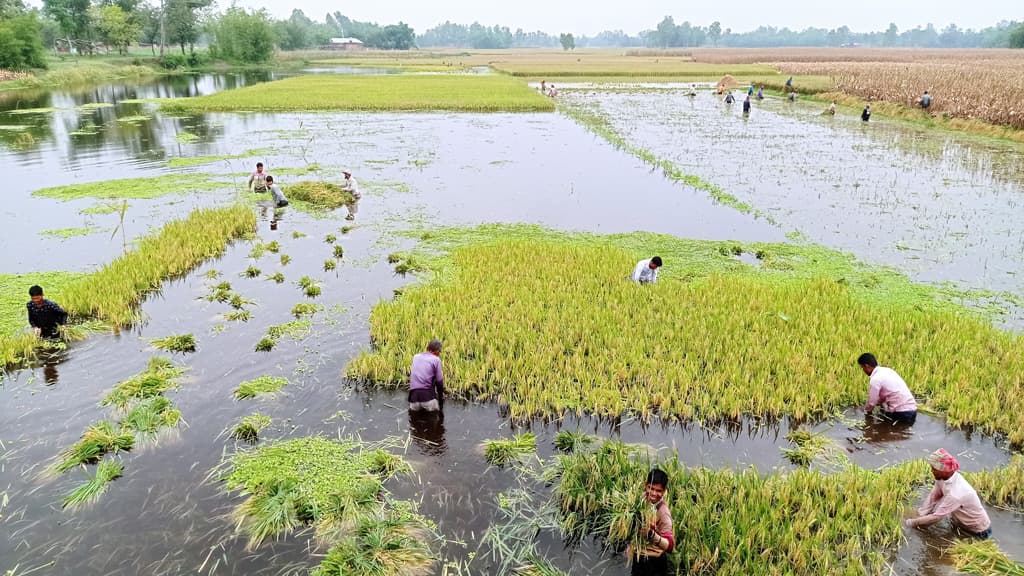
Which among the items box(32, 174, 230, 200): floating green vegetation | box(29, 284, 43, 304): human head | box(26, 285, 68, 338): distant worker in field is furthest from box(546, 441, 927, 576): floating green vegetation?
box(32, 174, 230, 200): floating green vegetation

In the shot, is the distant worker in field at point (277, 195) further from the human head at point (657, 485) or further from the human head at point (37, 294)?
the human head at point (657, 485)

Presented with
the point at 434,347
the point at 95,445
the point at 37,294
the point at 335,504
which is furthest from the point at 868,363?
the point at 37,294

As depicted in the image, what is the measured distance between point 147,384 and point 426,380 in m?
3.86

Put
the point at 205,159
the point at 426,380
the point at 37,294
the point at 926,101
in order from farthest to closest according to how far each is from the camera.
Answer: the point at 926,101, the point at 205,159, the point at 37,294, the point at 426,380

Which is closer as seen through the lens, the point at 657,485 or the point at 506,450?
the point at 657,485

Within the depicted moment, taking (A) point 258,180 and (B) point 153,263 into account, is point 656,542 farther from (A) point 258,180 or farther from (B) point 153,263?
(A) point 258,180

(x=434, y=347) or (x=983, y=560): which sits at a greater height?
(x=434, y=347)

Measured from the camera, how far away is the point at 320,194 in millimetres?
17141

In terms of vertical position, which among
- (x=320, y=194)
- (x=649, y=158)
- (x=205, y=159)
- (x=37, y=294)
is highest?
(x=205, y=159)

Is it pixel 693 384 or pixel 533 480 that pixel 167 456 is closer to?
pixel 533 480

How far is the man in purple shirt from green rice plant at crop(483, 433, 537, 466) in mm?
1027

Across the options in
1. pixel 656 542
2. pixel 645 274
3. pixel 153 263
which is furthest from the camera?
pixel 153 263

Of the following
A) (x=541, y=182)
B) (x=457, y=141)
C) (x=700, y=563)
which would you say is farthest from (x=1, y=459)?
(x=457, y=141)

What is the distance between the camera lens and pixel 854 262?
39.8ft
